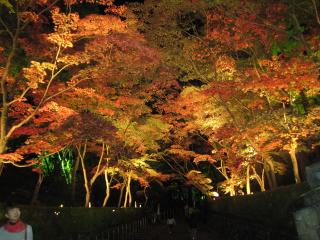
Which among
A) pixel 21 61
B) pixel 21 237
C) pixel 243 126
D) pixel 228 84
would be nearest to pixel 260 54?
pixel 228 84

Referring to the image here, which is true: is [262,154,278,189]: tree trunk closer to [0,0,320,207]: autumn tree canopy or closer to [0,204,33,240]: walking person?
[0,0,320,207]: autumn tree canopy

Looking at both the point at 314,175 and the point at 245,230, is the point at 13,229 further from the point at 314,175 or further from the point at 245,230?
the point at 245,230

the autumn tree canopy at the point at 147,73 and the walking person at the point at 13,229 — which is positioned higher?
the autumn tree canopy at the point at 147,73

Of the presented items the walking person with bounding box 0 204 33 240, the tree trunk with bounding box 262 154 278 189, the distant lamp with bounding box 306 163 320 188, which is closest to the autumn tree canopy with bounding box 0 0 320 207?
the tree trunk with bounding box 262 154 278 189

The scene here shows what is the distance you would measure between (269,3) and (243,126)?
625 cm

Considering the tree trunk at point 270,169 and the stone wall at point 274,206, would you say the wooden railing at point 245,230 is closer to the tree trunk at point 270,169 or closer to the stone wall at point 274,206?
the stone wall at point 274,206

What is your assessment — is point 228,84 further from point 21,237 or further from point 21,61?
point 21,237

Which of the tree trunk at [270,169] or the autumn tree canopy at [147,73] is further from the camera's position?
the tree trunk at [270,169]

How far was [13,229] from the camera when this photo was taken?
20.6 feet

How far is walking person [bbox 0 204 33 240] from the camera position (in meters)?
6.21

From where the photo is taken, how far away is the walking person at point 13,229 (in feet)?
20.4

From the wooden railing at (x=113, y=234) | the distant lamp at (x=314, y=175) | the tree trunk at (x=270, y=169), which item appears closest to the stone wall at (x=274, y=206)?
the distant lamp at (x=314, y=175)

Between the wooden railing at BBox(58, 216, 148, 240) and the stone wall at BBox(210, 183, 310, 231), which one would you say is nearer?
the wooden railing at BBox(58, 216, 148, 240)

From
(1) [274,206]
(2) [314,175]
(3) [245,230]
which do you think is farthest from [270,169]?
(2) [314,175]
